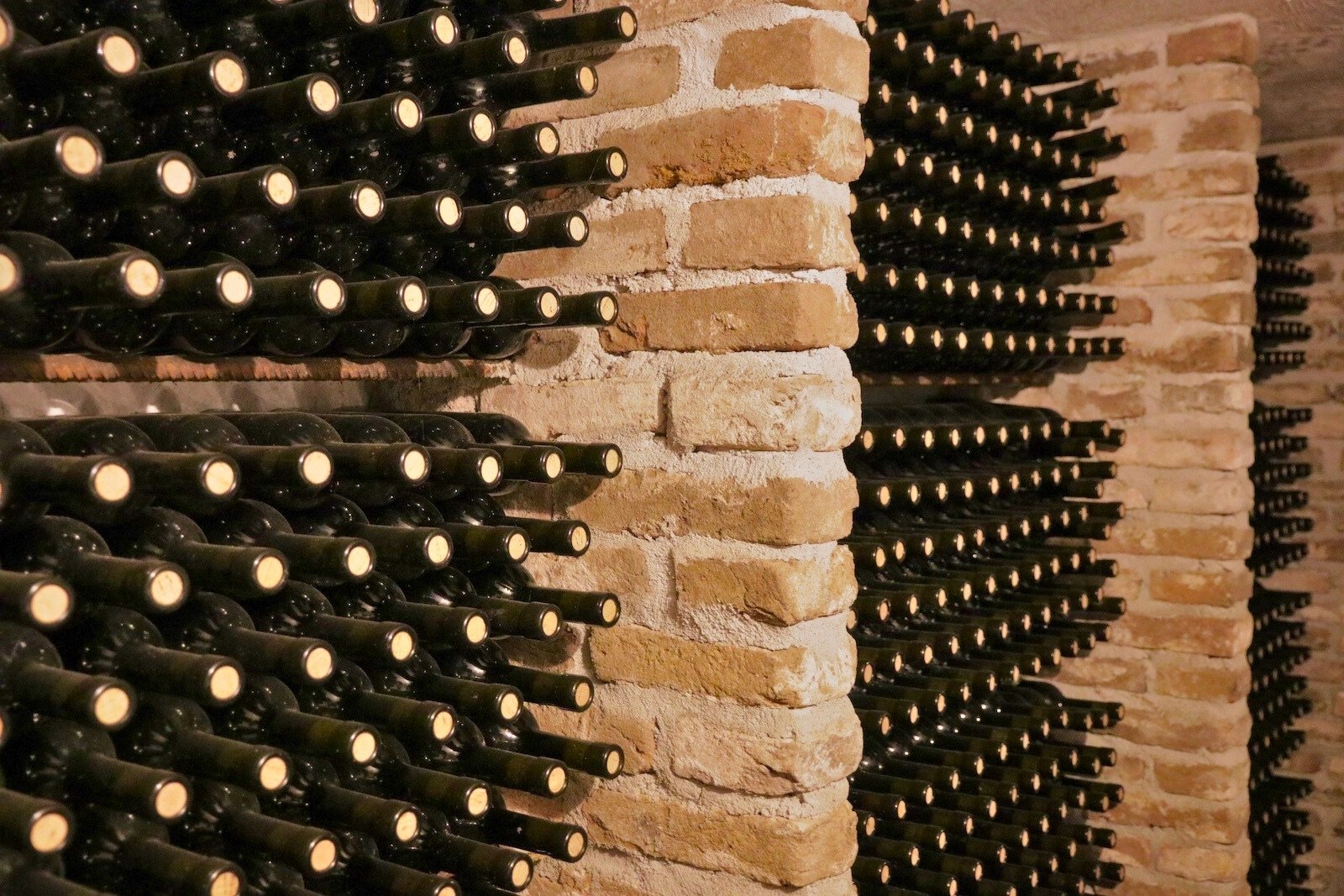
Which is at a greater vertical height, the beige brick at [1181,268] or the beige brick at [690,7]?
the beige brick at [690,7]

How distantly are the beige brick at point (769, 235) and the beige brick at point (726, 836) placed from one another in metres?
0.57

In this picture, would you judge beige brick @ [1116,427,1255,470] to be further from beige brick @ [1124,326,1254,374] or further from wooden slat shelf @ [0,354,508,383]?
wooden slat shelf @ [0,354,508,383]

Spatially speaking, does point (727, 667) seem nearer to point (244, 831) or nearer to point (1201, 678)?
point (244, 831)

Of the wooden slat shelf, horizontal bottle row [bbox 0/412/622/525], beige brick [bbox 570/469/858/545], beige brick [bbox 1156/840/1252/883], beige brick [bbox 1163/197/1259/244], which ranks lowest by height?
beige brick [bbox 1156/840/1252/883]

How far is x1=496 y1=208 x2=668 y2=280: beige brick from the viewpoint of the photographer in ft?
4.01

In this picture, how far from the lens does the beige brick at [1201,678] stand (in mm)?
2152

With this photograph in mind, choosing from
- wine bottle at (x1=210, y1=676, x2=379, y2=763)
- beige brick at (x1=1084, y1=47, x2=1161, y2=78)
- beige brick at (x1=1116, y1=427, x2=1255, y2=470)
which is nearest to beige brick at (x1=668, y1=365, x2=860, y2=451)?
wine bottle at (x1=210, y1=676, x2=379, y2=763)

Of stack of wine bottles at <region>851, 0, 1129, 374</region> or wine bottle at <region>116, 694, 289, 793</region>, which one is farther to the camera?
stack of wine bottles at <region>851, 0, 1129, 374</region>

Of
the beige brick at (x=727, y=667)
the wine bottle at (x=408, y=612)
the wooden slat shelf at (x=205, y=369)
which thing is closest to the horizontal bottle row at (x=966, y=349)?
the beige brick at (x=727, y=667)

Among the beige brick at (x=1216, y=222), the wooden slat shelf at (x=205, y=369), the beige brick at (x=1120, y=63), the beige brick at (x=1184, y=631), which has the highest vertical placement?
the beige brick at (x=1120, y=63)

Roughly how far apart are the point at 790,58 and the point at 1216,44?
136cm

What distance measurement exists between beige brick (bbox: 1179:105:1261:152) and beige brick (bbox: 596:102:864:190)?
4.03 feet

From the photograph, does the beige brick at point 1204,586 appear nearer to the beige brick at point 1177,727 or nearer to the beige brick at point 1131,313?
the beige brick at point 1177,727

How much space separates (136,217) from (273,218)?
0.35 ft
